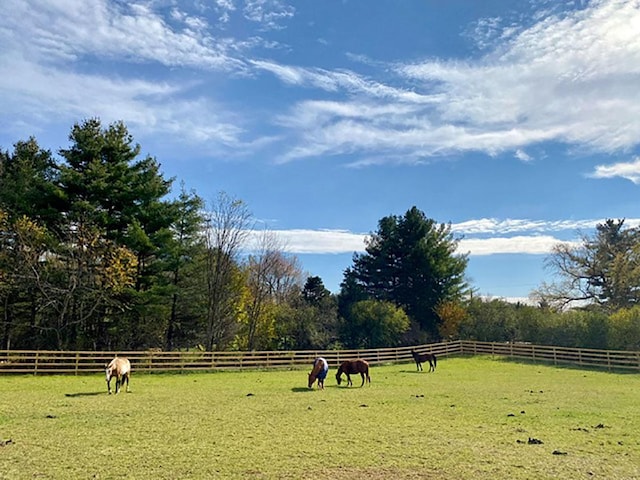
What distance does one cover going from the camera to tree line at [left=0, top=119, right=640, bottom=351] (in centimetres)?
2278

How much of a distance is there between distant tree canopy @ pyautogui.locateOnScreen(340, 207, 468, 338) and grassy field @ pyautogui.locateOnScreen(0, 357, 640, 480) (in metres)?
23.9

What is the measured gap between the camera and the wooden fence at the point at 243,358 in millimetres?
19844

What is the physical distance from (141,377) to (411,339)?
1012 inches

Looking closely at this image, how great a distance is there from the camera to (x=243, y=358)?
23.5 meters

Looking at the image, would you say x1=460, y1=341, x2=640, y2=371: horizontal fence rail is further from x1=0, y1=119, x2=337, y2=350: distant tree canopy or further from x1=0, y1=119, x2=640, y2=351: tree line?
x1=0, y1=119, x2=337, y2=350: distant tree canopy

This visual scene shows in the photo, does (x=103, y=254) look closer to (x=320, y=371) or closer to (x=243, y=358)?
(x=243, y=358)

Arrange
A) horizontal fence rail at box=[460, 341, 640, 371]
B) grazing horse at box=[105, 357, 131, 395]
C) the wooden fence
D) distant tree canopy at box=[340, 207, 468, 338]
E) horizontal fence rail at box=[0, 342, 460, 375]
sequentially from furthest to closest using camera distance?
1. distant tree canopy at box=[340, 207, 468, 338]
2. horizontal fence rail at box=[460, 341, 640, 371]
3. the wooden fence
4. horizontal fence rail at box=[0, 342, 460, 375]
5. grazing horse at box=[105, 357, 131, 395]

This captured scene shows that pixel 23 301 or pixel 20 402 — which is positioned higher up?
pixel 23 301

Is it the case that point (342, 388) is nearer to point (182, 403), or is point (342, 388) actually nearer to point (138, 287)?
point (182, 403)

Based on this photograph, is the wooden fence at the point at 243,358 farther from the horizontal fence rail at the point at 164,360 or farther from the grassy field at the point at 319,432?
the grassy field at the point at 319,432

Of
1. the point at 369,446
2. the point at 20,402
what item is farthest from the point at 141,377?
the point at 369,446

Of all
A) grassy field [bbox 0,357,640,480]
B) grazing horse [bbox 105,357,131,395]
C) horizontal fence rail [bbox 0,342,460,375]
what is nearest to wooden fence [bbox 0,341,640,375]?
horizontal fence rail [bbox 0,342,460,375]

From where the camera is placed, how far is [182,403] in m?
12.1

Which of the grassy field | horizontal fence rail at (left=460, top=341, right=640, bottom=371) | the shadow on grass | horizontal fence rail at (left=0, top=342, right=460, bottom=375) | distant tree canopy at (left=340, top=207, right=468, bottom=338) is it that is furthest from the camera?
distant tree canopy at (left=340, top=207, right=468, bottom=338)
